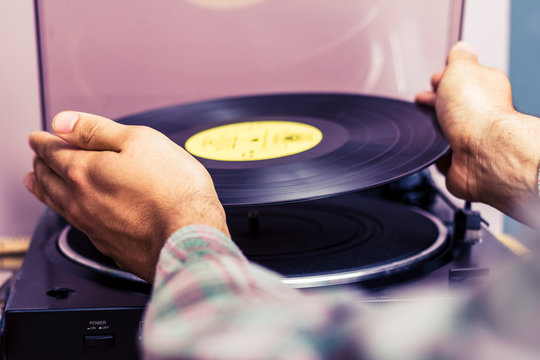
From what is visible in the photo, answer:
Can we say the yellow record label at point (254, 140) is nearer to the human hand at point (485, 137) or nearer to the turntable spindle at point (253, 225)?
the turntable spindle at point (253, 225)

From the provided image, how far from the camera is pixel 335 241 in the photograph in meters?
0.85

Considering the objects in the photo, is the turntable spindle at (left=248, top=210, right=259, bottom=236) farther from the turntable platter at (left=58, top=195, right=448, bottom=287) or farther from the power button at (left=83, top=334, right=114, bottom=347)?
the power button at (left=83, top=334, right=114, bottom=347)

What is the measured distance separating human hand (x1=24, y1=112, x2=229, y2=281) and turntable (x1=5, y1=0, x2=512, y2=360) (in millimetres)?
62

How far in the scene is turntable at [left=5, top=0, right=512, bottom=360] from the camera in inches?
26.8

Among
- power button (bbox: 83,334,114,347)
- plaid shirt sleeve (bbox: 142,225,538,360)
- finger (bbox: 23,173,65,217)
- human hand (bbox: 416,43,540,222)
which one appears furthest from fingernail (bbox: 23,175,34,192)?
human hand (bbox: 416,43,540,222)

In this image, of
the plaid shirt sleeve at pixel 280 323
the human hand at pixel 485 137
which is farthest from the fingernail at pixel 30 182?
the human hand at pixel 485 137

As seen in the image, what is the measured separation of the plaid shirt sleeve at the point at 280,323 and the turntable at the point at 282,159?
0.24 meters

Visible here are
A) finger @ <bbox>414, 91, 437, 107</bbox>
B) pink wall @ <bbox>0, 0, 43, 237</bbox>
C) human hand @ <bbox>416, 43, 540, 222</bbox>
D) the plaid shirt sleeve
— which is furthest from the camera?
pink wall @ <bbox>0, 0, 43, 237</bbox>

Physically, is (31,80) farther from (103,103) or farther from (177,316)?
(177,316)

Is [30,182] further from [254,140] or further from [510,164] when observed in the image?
[510,164]

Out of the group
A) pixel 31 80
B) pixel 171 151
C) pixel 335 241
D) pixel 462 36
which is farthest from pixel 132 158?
pixel 462 36

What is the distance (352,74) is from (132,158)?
72cm

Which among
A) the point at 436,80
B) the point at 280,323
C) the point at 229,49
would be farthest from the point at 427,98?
the point at 280,323

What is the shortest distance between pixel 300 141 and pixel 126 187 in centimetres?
36
